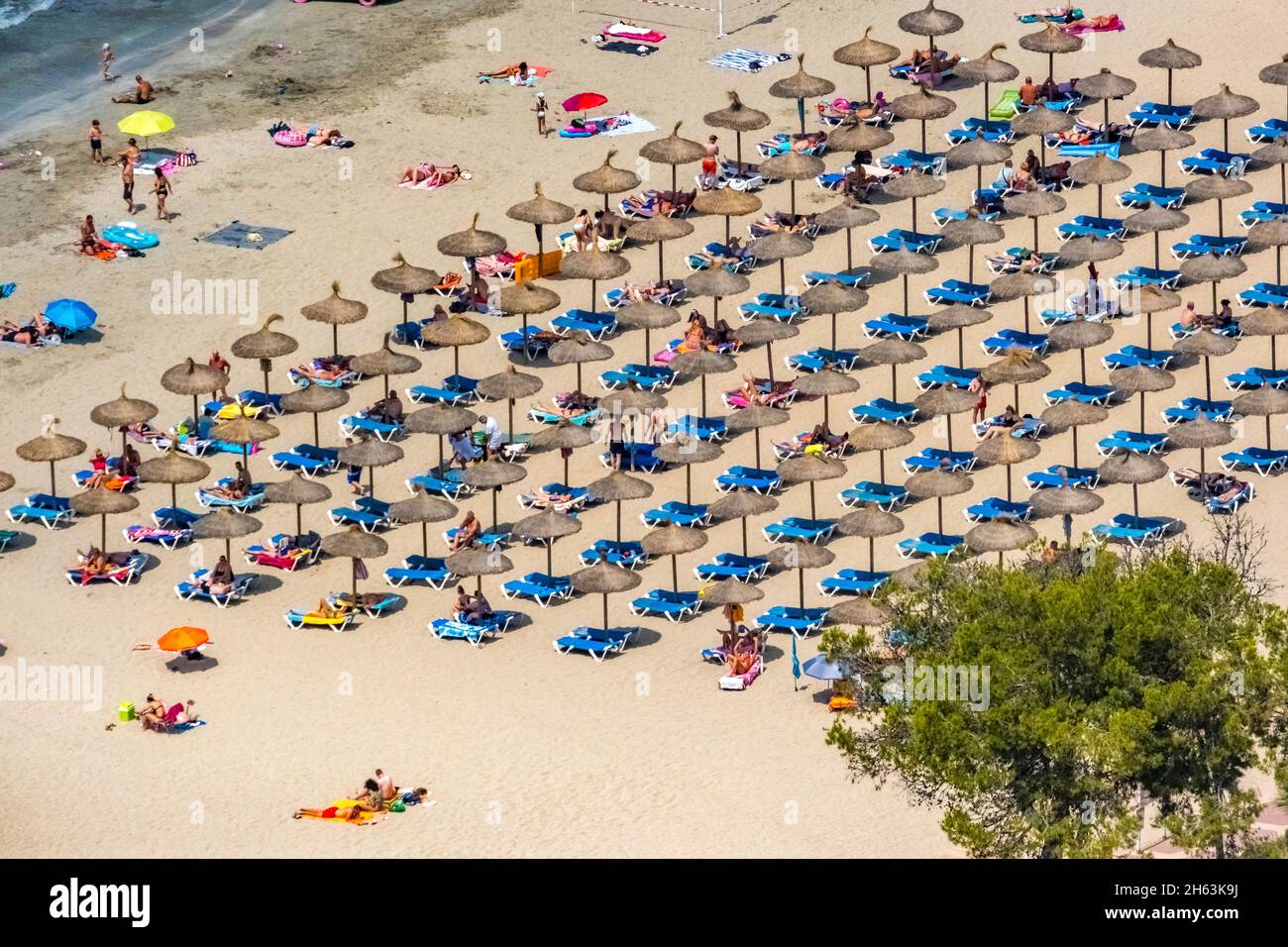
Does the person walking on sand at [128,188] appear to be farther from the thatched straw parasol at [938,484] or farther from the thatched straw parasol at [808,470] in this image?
the thatched straw parasol at [938,484]

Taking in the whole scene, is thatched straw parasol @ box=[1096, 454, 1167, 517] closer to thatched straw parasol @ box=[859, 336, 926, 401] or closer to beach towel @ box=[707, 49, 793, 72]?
thatched straw parasol @ box=[859, 336, 926, 401]

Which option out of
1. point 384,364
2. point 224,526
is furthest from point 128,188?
point 224,526

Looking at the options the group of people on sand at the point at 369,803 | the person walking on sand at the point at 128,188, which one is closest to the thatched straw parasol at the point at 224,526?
the group of people on sand at the point at 369,803

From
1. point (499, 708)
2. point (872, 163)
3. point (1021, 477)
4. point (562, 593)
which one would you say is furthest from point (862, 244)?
point (499, 708)

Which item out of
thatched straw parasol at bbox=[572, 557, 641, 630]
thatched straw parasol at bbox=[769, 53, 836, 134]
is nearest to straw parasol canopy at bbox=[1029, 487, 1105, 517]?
thatched straw parasol at bbox=[572, 557, 641, 630]

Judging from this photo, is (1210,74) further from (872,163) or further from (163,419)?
(163,419)

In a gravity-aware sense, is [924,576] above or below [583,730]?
above

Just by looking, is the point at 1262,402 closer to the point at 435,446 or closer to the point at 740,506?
the point at 740,506
